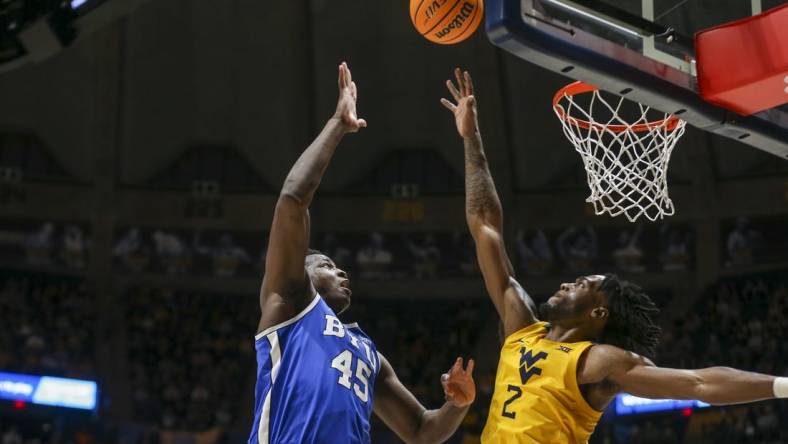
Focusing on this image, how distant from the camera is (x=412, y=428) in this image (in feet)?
14.2

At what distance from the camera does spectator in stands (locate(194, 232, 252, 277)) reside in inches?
739

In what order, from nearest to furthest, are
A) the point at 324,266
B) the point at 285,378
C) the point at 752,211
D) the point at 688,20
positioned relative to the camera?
the point at 285,378 → the point at 324,266 → the point at 688,20 → the point at 752,211

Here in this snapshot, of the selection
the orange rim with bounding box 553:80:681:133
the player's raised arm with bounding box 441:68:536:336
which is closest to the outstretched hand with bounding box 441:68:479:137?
the player's raised arm with bounding box 441:68:536:336

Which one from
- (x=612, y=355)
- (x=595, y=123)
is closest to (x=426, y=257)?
(x=595, y=123)

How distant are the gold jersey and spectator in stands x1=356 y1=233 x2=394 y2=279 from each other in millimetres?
14525

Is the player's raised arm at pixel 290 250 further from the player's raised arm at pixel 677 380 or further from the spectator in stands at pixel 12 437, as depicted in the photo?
the spectator in stands at pixel 12 437

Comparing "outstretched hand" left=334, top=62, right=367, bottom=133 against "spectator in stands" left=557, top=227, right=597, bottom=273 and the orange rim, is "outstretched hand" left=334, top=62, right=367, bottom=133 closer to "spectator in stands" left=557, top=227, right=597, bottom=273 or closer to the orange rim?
the orange rim

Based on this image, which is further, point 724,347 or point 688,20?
point 724,347

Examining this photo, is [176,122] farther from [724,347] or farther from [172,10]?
[724,347]

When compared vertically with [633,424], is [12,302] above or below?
above

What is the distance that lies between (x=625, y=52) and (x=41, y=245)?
16.1m

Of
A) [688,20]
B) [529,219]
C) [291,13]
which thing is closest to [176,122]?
[291,13]

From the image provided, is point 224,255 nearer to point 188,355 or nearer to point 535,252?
point 188,355

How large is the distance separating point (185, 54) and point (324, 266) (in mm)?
14557
